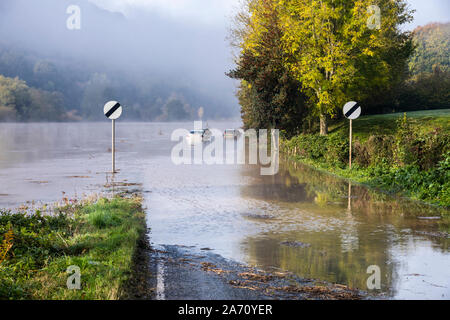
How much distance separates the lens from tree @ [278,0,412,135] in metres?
28.0

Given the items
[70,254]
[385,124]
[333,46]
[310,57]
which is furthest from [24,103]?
[70,254]

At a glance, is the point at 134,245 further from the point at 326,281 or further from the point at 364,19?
the point at 364,19

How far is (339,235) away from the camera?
417 inches

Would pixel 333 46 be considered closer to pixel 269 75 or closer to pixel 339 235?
pixel 269 75

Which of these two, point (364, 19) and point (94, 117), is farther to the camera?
point (94, 117)

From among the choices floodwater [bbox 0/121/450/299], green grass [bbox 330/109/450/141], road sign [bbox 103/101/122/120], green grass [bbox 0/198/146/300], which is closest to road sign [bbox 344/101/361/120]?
floodwater [bbox 0/121/450/299]

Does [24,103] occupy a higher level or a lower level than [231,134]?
higher

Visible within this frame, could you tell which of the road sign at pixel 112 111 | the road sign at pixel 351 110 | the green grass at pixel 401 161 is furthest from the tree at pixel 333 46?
the road sign at pixel 112 111

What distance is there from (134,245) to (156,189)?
9.33 meters

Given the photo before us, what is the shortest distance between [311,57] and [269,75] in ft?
13.5
